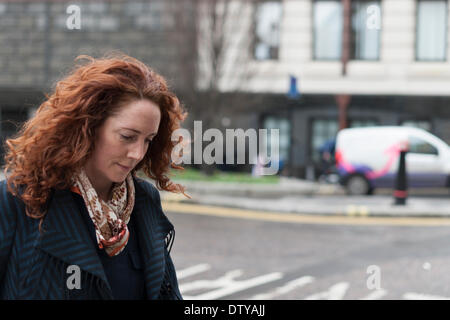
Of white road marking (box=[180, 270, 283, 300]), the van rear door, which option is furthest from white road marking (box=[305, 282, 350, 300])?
the van rear door

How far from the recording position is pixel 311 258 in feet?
25.7

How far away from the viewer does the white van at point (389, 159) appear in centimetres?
1625

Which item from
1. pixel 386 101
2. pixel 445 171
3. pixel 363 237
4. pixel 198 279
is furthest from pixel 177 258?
pixel 386 101

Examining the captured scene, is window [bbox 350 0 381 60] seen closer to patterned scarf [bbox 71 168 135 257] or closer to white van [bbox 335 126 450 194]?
white van [bbox 335 126 450 194]

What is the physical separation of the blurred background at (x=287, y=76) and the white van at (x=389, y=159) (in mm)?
38

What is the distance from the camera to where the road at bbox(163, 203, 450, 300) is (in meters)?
6.18

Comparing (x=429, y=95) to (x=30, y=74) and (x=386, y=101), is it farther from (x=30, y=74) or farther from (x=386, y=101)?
(x=30, y=74)

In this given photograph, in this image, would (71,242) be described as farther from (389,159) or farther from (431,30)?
(431,30)

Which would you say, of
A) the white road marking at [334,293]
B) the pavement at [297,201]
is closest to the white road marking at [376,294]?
the white road marking at [334,293]

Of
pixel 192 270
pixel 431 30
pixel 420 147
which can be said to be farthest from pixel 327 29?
pixel 192 270

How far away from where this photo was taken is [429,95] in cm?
2011

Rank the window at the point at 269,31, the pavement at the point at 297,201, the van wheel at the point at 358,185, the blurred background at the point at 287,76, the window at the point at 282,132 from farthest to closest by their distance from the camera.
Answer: the window at the point at 282,132, the window at the point at 269,31, the van wheel at the point at 358,185, the blurred background at the point at 287,76, the pavement at the point at 297,201

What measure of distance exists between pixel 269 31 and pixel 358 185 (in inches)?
264

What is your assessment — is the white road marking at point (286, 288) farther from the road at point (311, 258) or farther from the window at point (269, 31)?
the window at point (269, 31)
